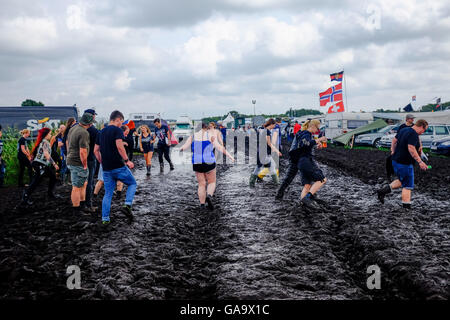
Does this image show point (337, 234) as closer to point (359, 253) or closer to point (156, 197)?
point (359, 253)

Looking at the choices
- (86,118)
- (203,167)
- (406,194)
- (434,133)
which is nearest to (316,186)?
(406,194)

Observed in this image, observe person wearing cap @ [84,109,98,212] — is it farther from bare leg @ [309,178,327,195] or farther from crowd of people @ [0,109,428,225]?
bare leg @ [309,178,327,195]

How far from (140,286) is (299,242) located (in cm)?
251

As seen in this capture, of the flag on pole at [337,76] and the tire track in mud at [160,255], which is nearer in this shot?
the tire track in mud at [160,255]

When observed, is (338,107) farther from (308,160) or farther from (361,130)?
(308,160)

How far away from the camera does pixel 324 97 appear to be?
134 ft

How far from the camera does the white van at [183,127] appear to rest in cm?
2742

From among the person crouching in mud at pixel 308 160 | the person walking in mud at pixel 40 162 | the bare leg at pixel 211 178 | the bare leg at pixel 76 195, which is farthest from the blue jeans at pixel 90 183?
the person crouching in mud at pixel 308 160

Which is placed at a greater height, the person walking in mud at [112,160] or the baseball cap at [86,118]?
the baseball cap at [86,118]

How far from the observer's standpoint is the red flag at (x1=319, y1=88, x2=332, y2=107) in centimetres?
4025

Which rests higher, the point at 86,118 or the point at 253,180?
the point at 86,118

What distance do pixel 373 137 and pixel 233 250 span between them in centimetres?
2252

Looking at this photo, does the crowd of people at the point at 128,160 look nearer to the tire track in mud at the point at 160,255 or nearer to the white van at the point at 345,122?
the tire track in mud at the point at 160,255

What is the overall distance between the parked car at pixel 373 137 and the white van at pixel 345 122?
266 cm
